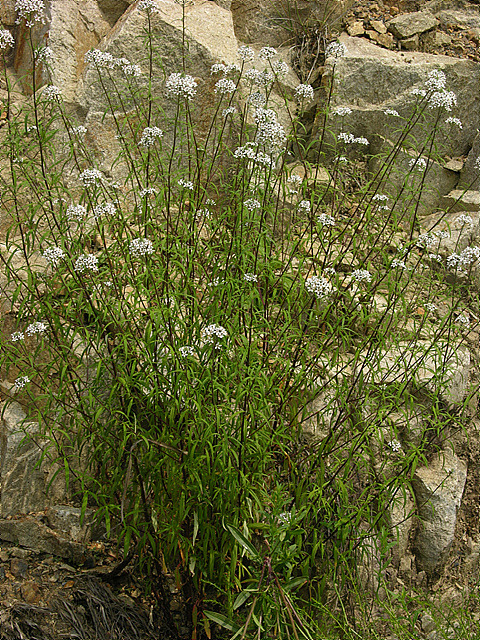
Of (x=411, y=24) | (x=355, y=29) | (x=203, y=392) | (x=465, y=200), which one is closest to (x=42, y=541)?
(x=203, y=392)

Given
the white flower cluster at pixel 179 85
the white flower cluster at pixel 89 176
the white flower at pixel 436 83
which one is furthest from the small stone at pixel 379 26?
the white flower cluster at pixel 89 176

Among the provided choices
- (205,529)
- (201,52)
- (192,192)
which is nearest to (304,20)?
(201,52)

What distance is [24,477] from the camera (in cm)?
409

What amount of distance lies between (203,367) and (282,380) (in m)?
0.80

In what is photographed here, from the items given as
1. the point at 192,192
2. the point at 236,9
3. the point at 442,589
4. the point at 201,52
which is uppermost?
the point at 236,9

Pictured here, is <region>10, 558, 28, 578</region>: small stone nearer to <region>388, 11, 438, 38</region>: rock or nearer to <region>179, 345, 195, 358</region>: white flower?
<region>179, 345, 195, 358</region>: white flower

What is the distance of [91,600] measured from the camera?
136 inches

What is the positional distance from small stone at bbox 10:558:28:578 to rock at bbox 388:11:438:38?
6.87m

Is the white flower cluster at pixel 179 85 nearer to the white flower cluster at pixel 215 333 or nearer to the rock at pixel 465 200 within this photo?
the white flower cluster at pixel 215 333

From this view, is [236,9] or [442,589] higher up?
[236,9]

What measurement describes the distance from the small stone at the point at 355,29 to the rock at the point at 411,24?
348mm

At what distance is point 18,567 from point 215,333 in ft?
7.87

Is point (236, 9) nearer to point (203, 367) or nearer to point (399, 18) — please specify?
point (399, 18)

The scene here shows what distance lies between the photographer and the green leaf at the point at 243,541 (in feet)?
9.62
